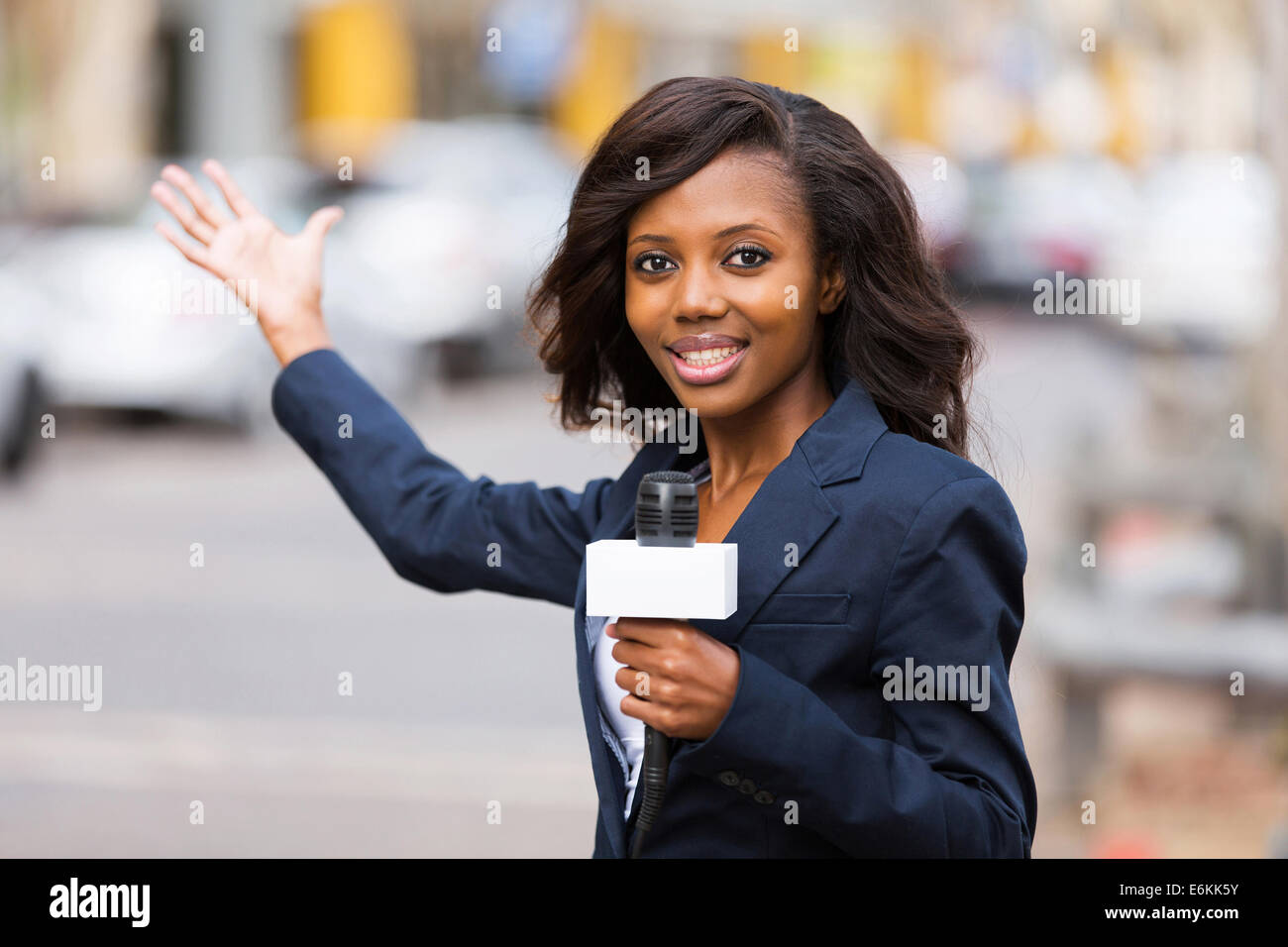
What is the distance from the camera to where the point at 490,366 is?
53.3ft

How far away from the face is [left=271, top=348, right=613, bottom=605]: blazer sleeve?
422mm

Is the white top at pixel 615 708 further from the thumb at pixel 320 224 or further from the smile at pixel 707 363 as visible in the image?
the thumb at pixel 320 224

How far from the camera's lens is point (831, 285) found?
1.99 m

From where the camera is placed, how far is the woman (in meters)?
1.72

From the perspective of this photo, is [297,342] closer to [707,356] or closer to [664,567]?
[707,356]

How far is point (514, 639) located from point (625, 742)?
6.01 m

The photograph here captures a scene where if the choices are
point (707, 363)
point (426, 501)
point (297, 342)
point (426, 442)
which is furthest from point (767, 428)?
point (426, 442)

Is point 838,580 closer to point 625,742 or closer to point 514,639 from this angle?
point 625,742

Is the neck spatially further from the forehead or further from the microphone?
the microphone

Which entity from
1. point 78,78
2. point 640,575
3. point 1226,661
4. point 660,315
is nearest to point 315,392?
point 660,315

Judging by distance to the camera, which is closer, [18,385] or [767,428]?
[767,428]

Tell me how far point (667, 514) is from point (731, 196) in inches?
16.5

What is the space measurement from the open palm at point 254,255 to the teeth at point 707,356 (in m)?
0.77

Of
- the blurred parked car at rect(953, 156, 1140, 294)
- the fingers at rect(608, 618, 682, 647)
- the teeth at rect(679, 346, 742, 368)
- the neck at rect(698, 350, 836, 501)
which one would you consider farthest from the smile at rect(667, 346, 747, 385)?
the blurred parked car at rect(953, 156, 1140, 294)
